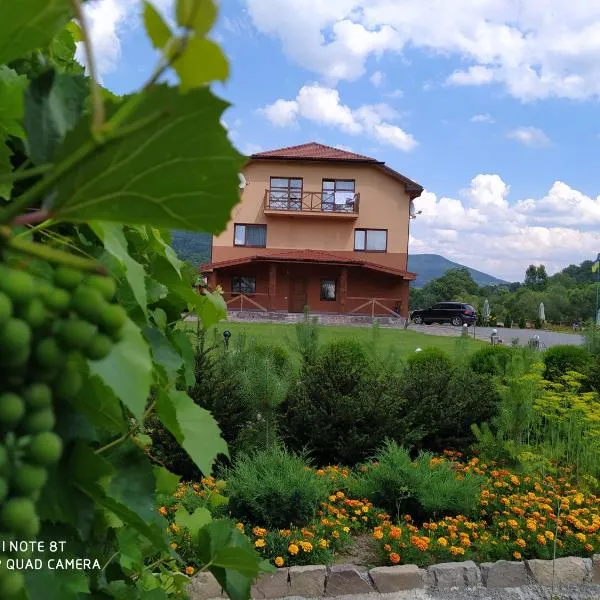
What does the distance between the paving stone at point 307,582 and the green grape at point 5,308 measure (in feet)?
13.5

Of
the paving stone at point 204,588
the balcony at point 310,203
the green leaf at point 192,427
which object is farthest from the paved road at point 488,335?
the green leaf at point 192,427

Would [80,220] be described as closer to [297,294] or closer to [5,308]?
[5,308]

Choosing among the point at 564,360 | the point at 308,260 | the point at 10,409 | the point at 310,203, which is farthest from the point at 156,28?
the point at 310,203

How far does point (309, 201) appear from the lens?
94.6 feet

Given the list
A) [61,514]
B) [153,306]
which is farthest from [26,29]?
[153,306]

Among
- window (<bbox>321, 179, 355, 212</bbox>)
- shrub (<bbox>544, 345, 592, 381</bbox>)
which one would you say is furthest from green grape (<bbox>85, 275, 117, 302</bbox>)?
window (<bbox>321, 179, 355, 212</bbox>)

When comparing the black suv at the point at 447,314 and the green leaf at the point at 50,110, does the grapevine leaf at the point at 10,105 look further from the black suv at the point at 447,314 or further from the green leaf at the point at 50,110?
the black suv at the point at 447,314

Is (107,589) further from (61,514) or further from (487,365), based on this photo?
(487,365)

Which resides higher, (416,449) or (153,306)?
(153,306)

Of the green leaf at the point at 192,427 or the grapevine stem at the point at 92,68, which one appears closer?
the grapevine stem at the point at 92,68

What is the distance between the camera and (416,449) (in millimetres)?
6906

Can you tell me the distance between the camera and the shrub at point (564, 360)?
1000 cm

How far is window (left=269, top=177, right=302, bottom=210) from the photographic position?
2877cm

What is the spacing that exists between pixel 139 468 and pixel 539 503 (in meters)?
5.09
